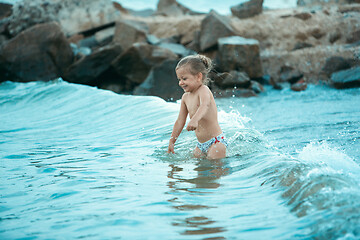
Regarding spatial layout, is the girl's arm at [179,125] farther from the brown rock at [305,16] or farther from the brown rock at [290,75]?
the brown rock at [305,16]

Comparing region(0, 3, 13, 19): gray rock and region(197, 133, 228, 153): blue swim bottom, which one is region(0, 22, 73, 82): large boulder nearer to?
region(0, 3, 13, 19): gray rock

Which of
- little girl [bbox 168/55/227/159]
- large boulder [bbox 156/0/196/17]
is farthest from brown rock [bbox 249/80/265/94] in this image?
large boulder [bbox 156/0/196/17]

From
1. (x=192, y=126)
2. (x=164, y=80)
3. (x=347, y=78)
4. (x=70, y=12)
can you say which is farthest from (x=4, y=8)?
(x=192, y=126)

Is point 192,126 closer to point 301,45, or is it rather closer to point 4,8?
point 301,45

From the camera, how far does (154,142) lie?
5.33 metres

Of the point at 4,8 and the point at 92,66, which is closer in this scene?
the point at 92,66

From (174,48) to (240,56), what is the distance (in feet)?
9.50

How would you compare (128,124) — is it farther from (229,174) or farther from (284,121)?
(229,174)

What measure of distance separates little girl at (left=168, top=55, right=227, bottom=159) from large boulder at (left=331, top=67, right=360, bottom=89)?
8.99 metres

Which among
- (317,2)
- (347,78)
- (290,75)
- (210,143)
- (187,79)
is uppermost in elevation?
(317,2)

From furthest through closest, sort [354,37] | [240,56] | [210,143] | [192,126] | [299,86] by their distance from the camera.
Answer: [354,37], [240,56], [299,86], [210,143], [192,126]

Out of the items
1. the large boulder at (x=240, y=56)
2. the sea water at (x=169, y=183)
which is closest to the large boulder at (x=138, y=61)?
the large boulder at (x=240, y=56)

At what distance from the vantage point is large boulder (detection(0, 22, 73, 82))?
1345 centimetres

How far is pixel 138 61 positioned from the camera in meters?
13.4
